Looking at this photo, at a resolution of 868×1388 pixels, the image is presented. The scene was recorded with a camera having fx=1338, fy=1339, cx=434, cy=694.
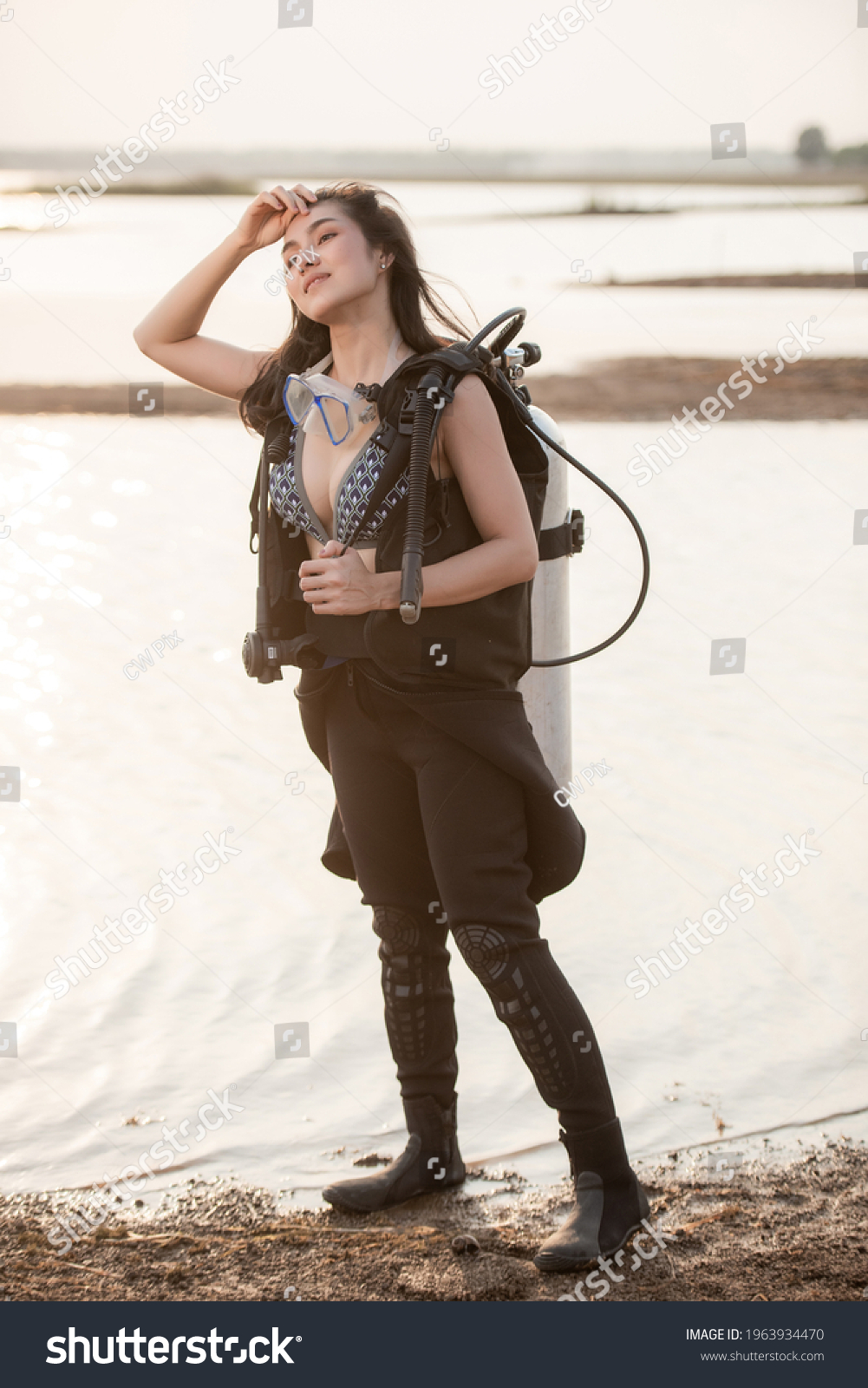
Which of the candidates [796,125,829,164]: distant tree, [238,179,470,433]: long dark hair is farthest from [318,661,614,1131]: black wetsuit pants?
[796,125,829,164]: distant tree

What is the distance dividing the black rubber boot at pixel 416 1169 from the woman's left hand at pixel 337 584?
38.8 inches

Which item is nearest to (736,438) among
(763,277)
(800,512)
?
(800,512)

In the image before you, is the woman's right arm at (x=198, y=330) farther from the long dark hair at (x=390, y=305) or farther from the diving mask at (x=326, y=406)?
the diving mask at (x=326, y=406)

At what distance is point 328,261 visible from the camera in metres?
2.01

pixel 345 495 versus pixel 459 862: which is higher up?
pixel 345 495

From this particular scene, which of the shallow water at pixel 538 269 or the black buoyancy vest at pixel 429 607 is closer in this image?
the black buoyancy vest at pixel 429 607

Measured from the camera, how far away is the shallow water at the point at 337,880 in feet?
9.02

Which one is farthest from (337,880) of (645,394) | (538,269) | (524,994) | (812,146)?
(812,146)

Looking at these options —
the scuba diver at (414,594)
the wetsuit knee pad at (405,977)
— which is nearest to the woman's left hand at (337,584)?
the scuba diver at (414,594)

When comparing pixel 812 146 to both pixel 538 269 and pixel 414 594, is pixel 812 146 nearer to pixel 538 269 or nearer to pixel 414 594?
pixel 538 269

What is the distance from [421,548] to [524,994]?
72 cm

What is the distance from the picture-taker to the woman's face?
2006 millimetres

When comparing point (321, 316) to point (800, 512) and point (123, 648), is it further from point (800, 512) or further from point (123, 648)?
point (800, 512)

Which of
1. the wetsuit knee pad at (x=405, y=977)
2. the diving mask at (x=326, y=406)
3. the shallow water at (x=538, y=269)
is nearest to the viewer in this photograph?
the diving mask at (x=326, y=406)
